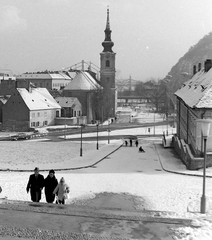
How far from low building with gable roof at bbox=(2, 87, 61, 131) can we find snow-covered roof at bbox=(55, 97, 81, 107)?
4.66 metres

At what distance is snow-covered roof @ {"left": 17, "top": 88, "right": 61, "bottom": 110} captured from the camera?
71.3 m

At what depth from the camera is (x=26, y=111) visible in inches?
2749

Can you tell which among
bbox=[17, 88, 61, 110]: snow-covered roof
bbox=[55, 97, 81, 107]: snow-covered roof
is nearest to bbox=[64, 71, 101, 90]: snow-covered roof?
bbox=[55, 97, 81, 107]: snow-covered roof

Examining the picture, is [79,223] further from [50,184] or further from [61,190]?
[50,184]

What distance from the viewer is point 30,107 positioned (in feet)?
230

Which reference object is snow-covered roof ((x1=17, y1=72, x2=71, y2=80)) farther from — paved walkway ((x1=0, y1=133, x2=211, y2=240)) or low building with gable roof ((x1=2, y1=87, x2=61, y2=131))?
paved walkway ((x1=0, y1=133, x2=211, y2=240))

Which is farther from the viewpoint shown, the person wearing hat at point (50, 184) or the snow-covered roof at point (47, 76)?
the snow-covered roof at point (47, 76)

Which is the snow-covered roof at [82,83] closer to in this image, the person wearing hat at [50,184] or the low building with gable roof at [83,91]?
the low building with gable roof at [83,91]

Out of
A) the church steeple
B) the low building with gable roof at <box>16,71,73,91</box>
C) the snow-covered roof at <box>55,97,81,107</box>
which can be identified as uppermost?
the church steeple

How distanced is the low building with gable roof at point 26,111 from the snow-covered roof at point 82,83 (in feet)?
41.2

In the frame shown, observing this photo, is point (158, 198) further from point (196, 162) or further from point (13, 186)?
point (196, 162)

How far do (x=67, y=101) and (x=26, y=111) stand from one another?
44.9 feet

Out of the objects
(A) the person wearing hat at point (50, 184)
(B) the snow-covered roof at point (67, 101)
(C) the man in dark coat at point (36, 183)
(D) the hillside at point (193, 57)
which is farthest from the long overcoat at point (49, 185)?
(D) the hillside at point (193, 57)

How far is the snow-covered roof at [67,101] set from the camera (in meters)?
80.5
